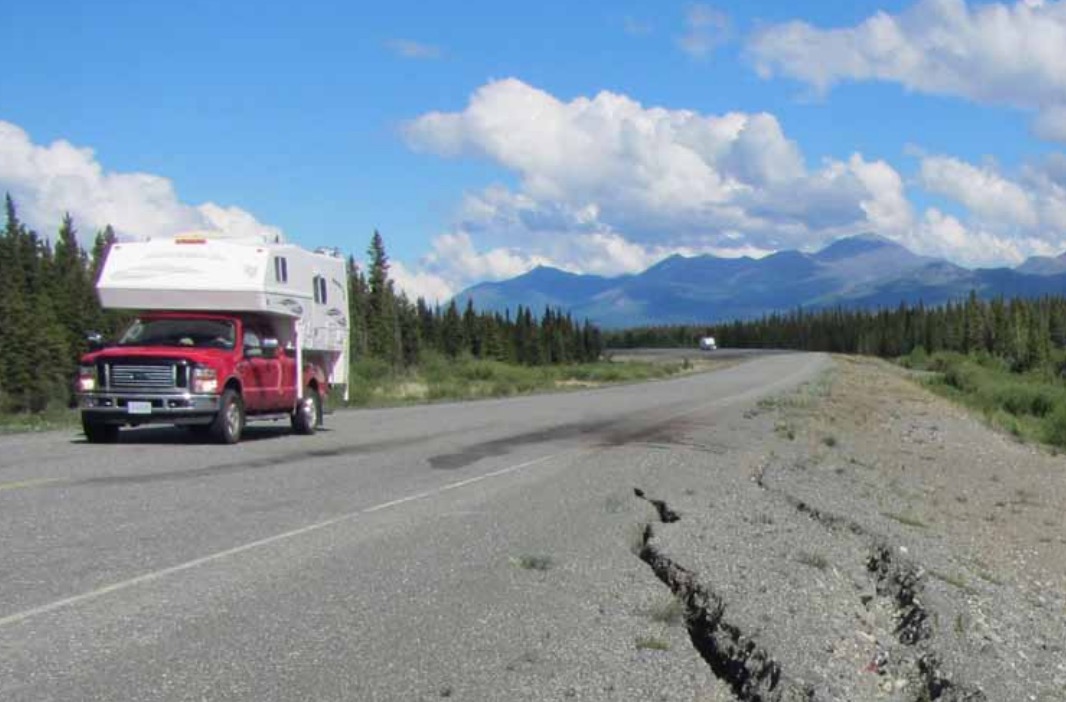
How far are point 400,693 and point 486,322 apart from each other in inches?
4844

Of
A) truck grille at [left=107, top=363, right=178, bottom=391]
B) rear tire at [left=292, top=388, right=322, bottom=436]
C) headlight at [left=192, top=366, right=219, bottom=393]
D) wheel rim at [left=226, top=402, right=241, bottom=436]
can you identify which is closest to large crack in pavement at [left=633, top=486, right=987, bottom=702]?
A: headlight at [left=192, top=366, right=219, bottom=393]

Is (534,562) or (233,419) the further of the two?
(233,419)

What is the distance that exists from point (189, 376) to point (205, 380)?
244mm

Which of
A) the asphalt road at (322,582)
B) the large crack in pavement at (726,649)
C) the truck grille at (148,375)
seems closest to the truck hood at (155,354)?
the truck grille at (148,375)

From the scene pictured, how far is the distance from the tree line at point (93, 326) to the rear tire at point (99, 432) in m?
41.5

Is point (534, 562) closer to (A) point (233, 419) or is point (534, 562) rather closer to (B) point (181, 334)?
(A) point (233, 419)

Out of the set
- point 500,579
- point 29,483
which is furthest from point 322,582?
point 29,483

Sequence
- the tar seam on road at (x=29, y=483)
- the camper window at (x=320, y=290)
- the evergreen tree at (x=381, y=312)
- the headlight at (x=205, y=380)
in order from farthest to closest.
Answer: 1. the evergreen tree at (x=381, y=312)
2. the camper window at (x=320, y=290)
3. the headlight at (x=205, y=380)
4. the tar seam on road at (x=29, y=483)

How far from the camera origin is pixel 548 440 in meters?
20.4

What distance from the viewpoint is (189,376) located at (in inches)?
647

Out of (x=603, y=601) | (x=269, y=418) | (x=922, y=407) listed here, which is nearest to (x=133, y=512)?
(x=603, y=601)

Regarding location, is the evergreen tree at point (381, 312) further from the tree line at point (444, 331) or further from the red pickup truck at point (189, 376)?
the red pickup truck at point (189, 376)

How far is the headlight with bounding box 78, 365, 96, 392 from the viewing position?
53.5ft

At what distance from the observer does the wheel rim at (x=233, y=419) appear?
55.7 feet
